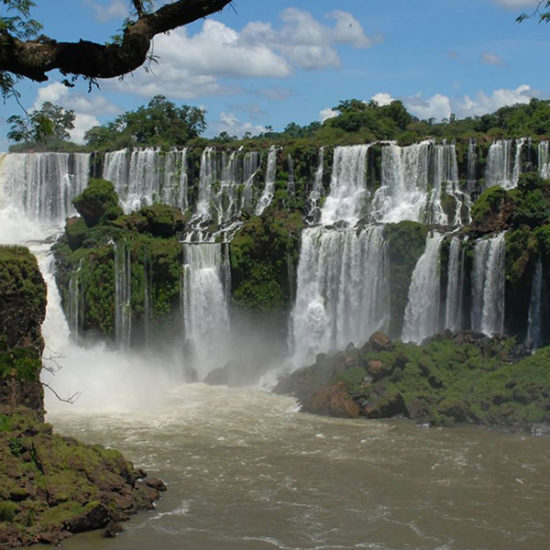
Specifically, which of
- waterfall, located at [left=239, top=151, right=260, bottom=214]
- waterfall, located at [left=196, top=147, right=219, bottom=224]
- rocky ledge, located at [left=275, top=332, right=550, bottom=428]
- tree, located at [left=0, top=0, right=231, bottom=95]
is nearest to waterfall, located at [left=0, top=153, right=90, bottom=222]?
waterfall, located at [left=196, top=147, right=219, bottom=224]

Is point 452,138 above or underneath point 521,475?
above

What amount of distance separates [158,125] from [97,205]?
54.0 ft

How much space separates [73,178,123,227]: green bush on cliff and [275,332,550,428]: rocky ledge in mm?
10463

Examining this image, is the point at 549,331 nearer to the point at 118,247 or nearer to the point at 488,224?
the point at 488,224

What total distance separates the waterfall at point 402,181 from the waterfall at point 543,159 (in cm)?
414

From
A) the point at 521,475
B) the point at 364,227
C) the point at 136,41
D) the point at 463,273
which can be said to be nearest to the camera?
the point at 136,41

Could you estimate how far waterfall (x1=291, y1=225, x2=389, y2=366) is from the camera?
3170 centimetres

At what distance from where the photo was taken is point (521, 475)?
67.3 ft

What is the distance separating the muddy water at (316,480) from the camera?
655 inches

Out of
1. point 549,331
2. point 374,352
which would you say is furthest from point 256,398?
point 549,331

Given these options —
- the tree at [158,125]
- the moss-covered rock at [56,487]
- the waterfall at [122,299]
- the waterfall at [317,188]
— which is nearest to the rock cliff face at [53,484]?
the moss-covered rock at [56,487]

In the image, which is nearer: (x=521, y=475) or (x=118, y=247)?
(x=521, y=475)

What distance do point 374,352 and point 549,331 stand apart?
5.68 m

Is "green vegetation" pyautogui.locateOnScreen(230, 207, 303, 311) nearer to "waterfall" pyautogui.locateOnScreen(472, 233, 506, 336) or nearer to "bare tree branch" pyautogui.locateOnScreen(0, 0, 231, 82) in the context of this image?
"waterfall" pyautogui.locateOnScreen(472, 233, 506, 336)
